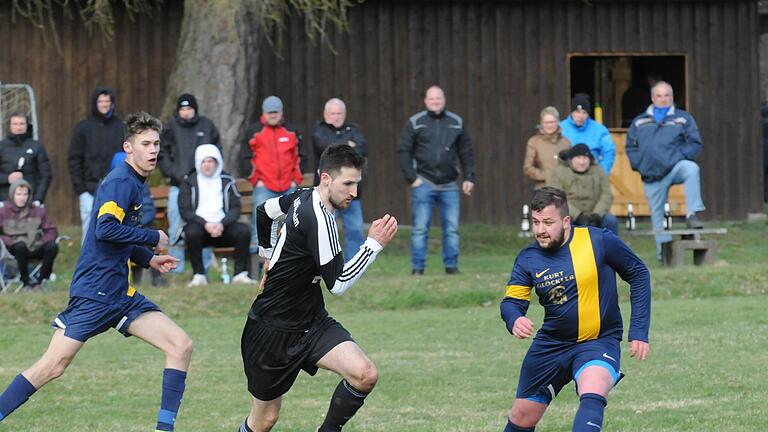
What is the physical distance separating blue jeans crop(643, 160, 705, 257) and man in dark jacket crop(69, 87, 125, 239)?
6127 mm

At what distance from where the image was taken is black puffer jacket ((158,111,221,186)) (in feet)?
53.2

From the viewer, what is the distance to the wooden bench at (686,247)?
55.8 ft

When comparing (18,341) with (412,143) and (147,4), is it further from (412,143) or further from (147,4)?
(147,4)

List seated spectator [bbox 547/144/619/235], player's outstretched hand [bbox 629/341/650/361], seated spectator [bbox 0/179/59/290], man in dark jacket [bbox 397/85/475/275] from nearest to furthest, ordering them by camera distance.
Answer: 1. player's outstretched hand [bbox 629/341/650/361]
2. seated spectator [bbox 0/179/59/290]
3. seated spectator [bbox 547/144/619/235]
4. man in dark jacket [bbox 397/85/475/275]

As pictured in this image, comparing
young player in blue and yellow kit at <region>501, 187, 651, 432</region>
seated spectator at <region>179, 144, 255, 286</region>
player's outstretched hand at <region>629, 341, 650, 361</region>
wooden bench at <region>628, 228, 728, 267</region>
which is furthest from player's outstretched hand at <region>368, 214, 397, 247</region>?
wooden bench at <region>628, 228, 728, 267</region>

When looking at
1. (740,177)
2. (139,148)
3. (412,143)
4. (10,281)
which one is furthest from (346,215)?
(740,177)

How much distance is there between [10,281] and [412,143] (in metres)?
4.72

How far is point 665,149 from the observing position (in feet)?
55.3

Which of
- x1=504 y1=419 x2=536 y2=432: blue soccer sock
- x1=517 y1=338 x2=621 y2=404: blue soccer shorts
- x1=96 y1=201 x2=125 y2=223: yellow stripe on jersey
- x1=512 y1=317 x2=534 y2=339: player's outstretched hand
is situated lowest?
x1=504 y1=419 x2=536 y2=432: blue soccer sock

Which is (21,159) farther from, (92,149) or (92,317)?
(92,317)

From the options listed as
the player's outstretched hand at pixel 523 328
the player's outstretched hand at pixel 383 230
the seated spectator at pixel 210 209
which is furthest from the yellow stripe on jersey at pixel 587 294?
the seated spectator at pixel 210 209

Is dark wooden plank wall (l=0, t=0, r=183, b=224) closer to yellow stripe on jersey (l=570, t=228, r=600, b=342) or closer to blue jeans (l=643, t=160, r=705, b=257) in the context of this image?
blue jeans (l=643, t=160, r=705, b=257)

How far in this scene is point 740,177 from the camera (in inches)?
932

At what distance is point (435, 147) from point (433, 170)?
0.84 feet
